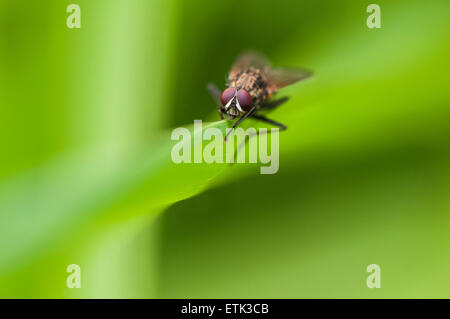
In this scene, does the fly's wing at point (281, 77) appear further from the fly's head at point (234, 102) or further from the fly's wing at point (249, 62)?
the fly's head at point (234, 102)

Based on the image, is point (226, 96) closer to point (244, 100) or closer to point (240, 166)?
point (244, 100)

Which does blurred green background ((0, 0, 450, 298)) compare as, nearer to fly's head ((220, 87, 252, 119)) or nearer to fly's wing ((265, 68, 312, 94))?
fly's head ((220, 87, 252, 119))

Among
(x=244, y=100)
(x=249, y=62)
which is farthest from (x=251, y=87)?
(x=249, y=62)

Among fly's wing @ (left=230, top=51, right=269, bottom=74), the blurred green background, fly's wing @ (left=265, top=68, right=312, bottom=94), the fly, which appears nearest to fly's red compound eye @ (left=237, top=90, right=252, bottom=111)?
the fly

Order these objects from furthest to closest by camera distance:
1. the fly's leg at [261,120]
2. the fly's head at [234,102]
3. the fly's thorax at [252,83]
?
1. the fly's thorax at [252,83]
2. the fly's head at [234,102]
3. the fly's leg at [261,120]

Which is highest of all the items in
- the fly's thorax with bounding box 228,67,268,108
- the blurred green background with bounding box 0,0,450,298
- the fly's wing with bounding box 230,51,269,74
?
the fly's wing with bounding box 230,51,269,74

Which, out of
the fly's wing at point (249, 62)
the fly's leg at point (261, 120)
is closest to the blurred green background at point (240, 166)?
the fly's leg at point (261, 120)
